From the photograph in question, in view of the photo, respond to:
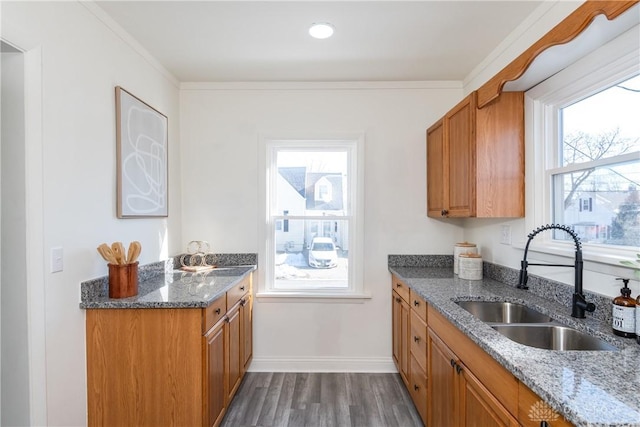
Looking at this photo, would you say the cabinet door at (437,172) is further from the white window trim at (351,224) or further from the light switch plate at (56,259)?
the light switch plate at (56,259)

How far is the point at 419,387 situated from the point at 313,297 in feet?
3.73

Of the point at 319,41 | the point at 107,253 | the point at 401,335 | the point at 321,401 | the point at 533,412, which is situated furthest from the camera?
the point at 401,335

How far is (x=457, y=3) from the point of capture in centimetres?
182

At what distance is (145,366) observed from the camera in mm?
1734

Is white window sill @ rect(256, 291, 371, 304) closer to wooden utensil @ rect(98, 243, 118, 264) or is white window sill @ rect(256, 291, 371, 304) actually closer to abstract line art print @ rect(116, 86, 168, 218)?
abstract line art print @ rect(116, 86, 168, 218)

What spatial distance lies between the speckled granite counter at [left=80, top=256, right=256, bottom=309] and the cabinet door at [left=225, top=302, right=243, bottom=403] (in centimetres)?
26

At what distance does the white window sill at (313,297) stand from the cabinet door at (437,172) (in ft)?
3.25

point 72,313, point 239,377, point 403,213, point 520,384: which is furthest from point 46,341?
point 403,213

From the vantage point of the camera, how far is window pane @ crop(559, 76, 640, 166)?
1.46 meters

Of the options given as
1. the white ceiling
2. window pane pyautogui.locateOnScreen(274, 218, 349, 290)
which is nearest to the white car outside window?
window pane pyautogui.locateOnScreen(274, 218, 349, 290)

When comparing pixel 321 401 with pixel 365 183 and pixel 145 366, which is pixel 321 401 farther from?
pixel 365 183

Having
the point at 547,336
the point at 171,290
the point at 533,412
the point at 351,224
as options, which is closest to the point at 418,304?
the point at 547,336

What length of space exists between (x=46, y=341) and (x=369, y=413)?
1.99 meters

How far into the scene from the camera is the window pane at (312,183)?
2998mm
